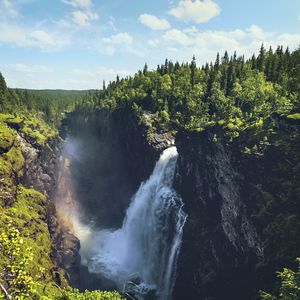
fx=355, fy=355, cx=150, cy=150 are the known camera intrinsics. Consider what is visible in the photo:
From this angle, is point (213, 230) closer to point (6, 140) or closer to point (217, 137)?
point (217, 137)

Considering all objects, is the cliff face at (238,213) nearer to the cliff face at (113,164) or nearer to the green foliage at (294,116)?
the green foliage at (294,116)

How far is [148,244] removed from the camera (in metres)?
84.6

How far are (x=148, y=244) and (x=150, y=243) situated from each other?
1.22 m

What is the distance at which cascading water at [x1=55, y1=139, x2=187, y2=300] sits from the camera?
2936 inches

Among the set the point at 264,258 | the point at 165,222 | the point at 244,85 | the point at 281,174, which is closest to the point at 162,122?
the point at 244,85

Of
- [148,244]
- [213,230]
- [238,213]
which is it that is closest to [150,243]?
[148,244]

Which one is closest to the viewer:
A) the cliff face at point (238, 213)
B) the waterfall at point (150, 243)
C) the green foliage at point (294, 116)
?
the cliff face at point (238, 213)

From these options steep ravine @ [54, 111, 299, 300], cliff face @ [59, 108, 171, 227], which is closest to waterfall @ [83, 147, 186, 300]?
steep ravine @ [54, 111, 299, 300]

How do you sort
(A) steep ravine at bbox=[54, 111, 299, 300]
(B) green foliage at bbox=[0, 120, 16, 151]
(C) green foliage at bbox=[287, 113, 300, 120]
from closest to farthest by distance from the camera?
1. (A) steep ravine at bbox=[54, 111, 299, 300]
2. (C) green foliage at bbox=[287, 113, 300, 120]
3. (B) green foliage at bbox=[0, 120, 16, 151]

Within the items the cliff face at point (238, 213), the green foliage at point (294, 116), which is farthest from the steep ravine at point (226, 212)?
the green foliage at point (294, 116)

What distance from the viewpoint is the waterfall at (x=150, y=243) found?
7475cm

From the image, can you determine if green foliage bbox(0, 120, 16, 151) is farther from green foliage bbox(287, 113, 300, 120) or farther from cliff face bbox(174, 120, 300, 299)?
green foliage bbox(287, 113, 300, 120)

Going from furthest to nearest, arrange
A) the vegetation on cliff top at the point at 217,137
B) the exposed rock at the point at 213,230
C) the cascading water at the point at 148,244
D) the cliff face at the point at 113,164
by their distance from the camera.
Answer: the cliff face at the point at 113,164
the cascading water at the point at 148,244
the exposed rock at the point at 213,230
the vegetation on cliff top at the point at 217,137

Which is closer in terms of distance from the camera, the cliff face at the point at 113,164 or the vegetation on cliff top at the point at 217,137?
the vegetation on cliff top at the point at 217,137
